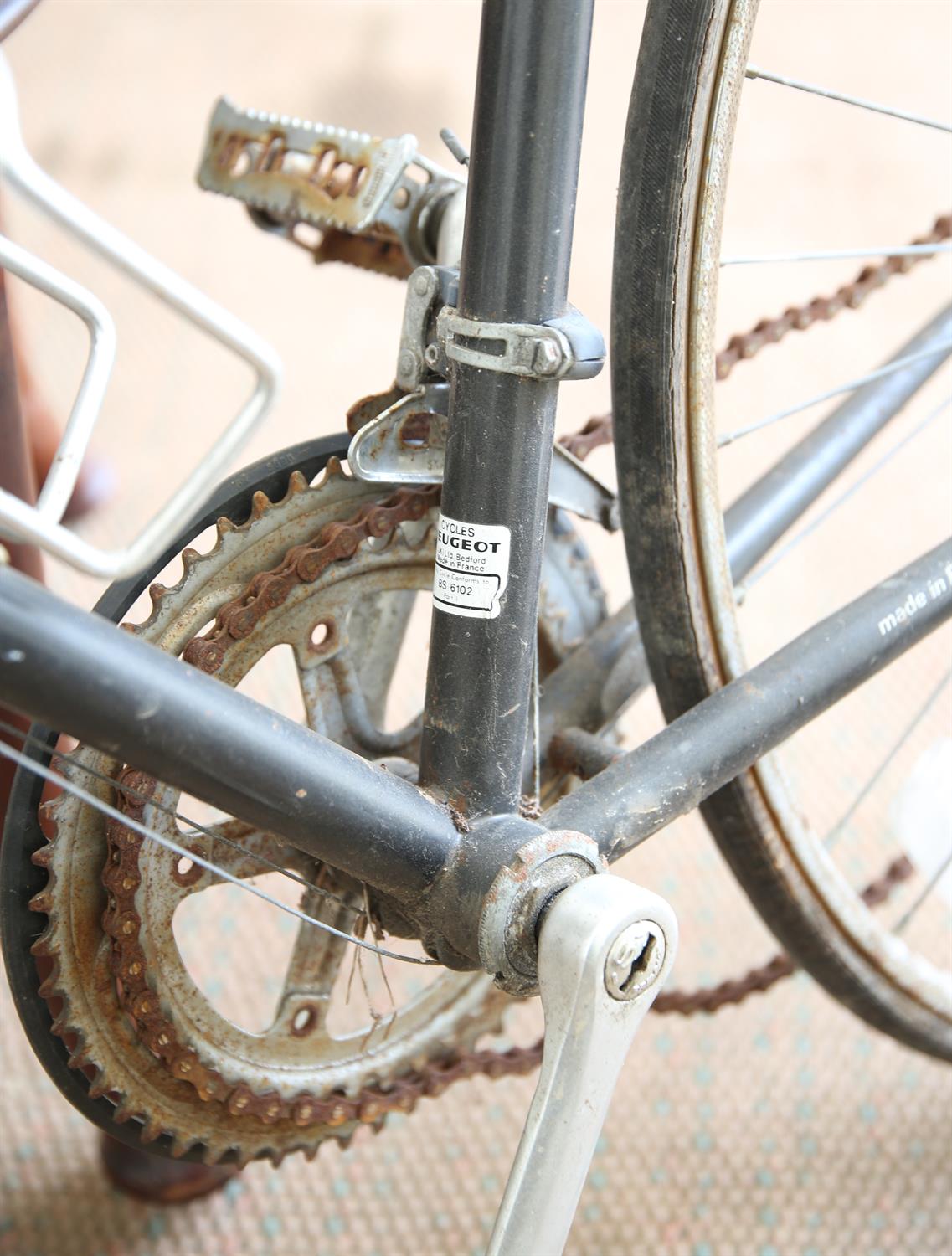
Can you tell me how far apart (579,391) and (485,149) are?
3.01 ft

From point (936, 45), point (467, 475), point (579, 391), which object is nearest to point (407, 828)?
point (467, 475)

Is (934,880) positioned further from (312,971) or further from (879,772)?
(312,971)

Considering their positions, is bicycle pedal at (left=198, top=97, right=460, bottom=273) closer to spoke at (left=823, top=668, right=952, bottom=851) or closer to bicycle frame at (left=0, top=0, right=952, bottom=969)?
bicycle frame at (left=0, top=0, right=952, bottom=969)

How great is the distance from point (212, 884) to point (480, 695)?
15 centimetres

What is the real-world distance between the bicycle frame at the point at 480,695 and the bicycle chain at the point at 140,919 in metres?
0.06

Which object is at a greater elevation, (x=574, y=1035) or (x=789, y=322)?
(x=789, y=322)

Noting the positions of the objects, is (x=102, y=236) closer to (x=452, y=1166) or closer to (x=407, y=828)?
(x=407, y=828)

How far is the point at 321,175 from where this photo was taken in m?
0.59

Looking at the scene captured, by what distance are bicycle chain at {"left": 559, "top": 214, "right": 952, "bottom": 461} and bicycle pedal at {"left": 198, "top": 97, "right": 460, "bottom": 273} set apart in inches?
4.6

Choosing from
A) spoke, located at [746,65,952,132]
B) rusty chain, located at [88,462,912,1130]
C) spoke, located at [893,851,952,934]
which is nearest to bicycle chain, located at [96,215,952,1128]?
rusty chain, located at [88,462,912,1130]

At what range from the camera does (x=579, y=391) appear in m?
1.34

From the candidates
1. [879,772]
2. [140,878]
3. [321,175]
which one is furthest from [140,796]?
[879,772]

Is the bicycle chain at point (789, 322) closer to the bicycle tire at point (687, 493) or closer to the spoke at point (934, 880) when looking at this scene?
the bicycle tire at point (687, 493)

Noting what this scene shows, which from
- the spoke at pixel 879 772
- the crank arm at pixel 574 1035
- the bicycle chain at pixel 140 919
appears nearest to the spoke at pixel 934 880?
the spoke at pixel 879 772
